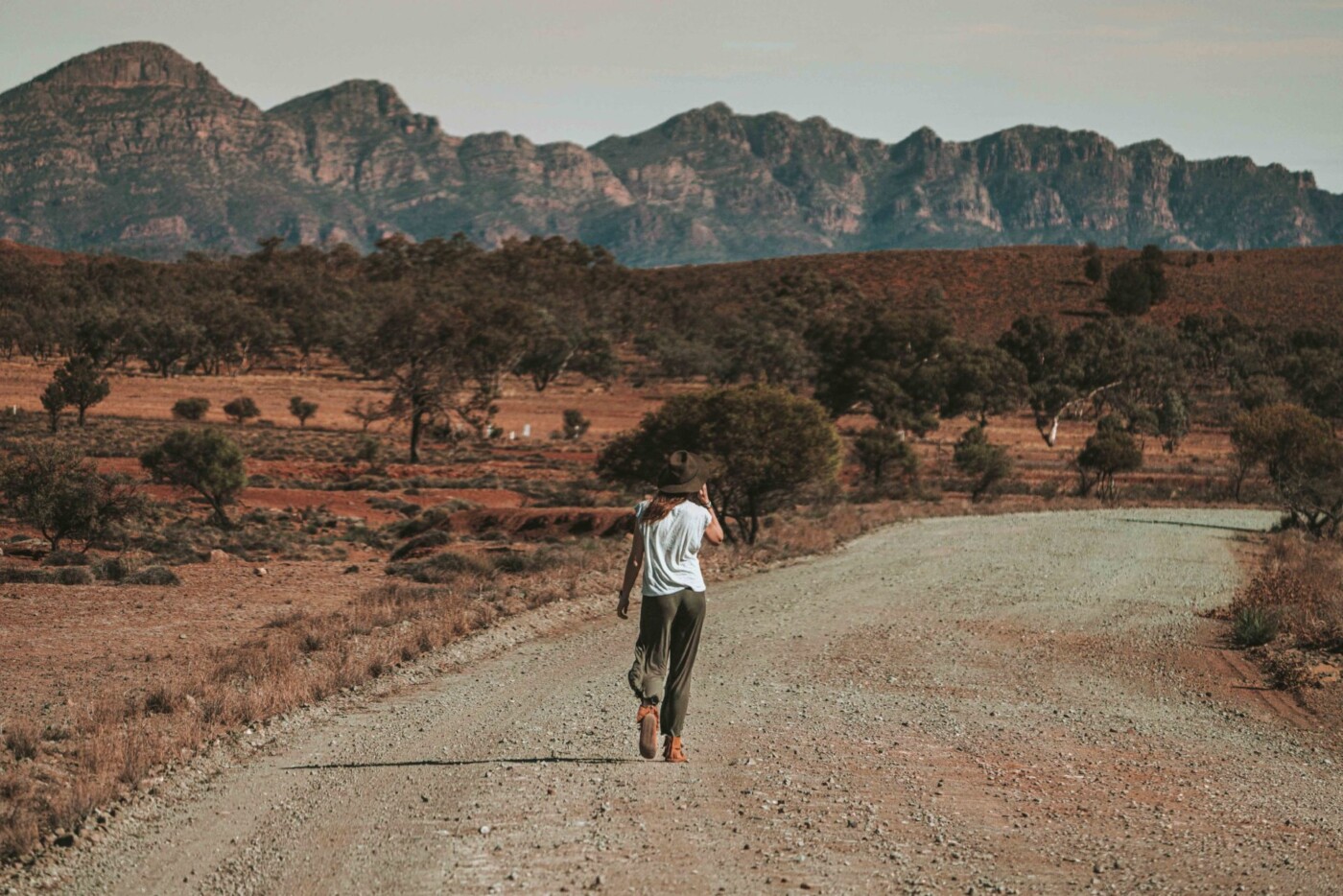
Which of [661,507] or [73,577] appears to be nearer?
[661,507]

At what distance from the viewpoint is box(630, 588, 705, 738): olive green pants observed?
841 cm

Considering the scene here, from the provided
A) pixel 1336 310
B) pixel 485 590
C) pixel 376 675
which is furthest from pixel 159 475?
pixel 1336 310

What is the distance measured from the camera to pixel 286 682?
11.2 metres

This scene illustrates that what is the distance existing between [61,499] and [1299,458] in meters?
29.4

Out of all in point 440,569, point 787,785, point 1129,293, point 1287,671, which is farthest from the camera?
point 1129,293

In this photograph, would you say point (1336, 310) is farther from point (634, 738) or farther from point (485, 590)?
point (634, 738)

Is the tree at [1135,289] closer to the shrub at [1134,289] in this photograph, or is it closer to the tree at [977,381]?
the shrub at [1134,289]

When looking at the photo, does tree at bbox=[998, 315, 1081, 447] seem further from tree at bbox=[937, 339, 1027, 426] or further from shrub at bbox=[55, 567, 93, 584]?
shrub at bbox=[55, 567, 93, 584]

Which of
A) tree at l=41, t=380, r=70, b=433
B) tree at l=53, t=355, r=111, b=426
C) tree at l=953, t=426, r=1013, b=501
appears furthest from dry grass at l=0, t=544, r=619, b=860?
tree at l=53, t=355, r=111, b=426

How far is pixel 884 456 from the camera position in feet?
150

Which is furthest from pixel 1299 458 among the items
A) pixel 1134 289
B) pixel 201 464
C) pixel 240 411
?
pixel 1134 289

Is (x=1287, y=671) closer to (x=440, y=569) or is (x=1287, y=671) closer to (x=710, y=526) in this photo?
(x=710, y=526)

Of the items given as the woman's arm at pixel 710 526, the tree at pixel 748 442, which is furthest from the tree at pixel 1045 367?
the woman's arm at pixel 710 526

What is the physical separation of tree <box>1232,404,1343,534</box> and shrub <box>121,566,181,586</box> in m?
24.0
